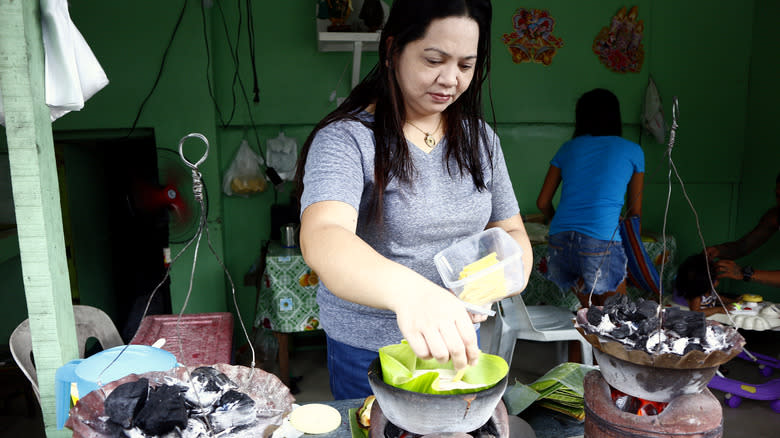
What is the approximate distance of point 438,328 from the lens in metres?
0.68

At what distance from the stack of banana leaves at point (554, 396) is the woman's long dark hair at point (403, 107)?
1.86 ft

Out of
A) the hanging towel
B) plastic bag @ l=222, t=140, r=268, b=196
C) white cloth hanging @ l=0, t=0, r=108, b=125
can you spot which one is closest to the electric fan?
plastic bag @ l=222, t=140, r=268, b=196

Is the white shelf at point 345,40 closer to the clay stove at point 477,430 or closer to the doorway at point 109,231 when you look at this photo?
the doorway at point 109,231

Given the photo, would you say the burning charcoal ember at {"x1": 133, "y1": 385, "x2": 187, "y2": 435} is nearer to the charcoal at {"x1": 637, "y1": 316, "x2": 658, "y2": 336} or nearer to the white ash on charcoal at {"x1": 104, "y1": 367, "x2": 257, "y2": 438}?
the white ash on charcoal at {"x1": 104, "y1": 367, "x2": 257, "y2": 438}

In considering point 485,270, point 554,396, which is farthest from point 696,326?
point 485,270

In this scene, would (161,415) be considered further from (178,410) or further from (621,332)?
(621,332)

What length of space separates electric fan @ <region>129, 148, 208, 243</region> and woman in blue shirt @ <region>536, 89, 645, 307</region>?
6.99ft

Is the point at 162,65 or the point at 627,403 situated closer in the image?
the point at 627,403

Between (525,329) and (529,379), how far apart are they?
0.76 metres

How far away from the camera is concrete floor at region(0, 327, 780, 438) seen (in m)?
2.88

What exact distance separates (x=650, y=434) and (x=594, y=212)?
1.96 meters

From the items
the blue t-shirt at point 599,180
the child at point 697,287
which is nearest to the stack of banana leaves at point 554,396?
the blue t-shirt at point 599,180

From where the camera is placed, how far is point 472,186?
4.30 ft

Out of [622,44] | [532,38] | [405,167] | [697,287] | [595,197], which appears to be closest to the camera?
[405,167]
